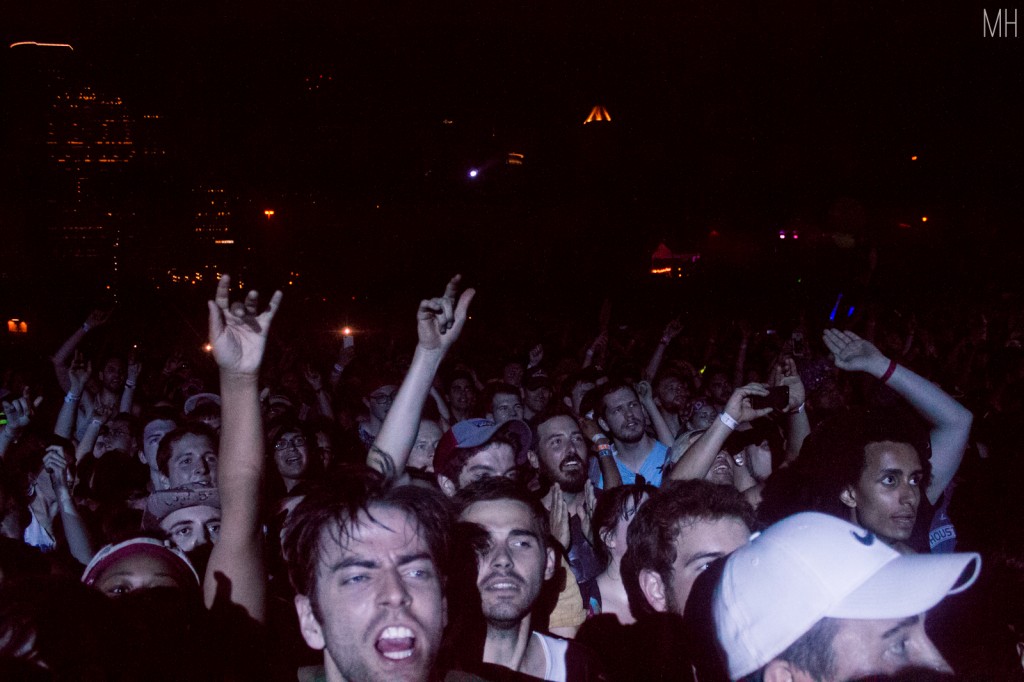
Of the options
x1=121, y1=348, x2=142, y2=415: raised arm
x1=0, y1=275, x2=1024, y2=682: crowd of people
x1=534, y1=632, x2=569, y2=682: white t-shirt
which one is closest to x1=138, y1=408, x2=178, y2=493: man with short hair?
x1=0, y1=275, x2=1024, y2=682: crowd of people

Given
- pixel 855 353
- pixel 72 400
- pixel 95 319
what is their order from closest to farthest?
pixel 855 353 < pixel 72 400 < pixel 95 319

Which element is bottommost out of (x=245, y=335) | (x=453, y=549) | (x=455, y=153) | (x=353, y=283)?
(x=453, y=549)

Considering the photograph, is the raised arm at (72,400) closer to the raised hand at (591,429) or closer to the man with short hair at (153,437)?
the man with short hair at (153,437)

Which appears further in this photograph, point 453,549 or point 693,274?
point 693,274

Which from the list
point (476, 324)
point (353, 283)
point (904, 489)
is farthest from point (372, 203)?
point (904, 489)

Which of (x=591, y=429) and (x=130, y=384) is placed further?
(x=130, y=384)

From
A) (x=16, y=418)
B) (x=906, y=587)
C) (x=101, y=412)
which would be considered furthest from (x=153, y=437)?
(x=906, y=587)

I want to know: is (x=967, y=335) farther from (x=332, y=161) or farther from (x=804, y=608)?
(x=332, y=161)

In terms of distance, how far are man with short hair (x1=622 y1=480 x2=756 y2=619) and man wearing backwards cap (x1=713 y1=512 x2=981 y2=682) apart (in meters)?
0.69

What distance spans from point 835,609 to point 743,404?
224 centimetres

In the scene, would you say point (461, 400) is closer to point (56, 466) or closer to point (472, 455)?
point (472, 455)

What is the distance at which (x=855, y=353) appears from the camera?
3.69 metres

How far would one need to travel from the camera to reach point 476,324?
20516 millimetres

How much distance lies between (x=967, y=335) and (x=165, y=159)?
1432 cm
